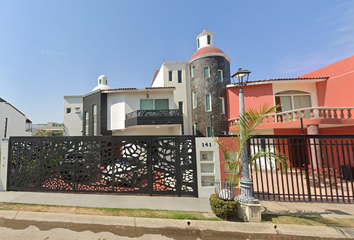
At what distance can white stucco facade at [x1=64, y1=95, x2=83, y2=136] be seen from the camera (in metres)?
18.5

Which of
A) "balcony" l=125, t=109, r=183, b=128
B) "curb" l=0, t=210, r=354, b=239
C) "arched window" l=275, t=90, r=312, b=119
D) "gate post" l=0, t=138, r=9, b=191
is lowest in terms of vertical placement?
"curb" l=0, t=210, r=354, b=239

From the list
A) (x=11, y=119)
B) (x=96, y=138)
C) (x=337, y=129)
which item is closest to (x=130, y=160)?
(x=96, y=138)

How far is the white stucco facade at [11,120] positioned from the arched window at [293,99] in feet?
108

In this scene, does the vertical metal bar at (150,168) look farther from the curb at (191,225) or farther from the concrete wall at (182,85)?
the concrete wall at (182,85)

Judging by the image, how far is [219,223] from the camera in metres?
3.92

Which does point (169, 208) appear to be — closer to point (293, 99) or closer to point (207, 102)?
point (207, 102)

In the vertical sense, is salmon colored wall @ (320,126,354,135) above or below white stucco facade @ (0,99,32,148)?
below

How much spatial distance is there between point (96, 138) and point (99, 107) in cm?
1030

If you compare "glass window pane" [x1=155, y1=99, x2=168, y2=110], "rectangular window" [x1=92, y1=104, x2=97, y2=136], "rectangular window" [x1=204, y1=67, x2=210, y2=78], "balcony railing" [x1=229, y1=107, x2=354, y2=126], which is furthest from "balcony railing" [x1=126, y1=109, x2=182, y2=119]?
"balcony railing" [x1=229, y1=107, x2=354, y2=126]

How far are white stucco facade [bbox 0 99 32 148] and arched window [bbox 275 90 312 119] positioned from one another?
32.8 m

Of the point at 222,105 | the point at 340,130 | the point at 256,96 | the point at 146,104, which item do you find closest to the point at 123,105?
the point at 146,104

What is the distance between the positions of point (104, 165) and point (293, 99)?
1475 cm

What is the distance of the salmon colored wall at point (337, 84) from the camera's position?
1068 cm

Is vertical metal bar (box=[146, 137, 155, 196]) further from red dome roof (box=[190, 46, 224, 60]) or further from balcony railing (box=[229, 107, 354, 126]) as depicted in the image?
red dome roof (box=[190, 46, 224, 60])
